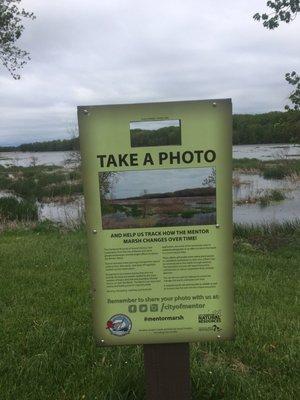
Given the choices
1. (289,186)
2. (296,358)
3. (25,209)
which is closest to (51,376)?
(296,358)

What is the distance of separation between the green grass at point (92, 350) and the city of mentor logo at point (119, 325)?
643mm

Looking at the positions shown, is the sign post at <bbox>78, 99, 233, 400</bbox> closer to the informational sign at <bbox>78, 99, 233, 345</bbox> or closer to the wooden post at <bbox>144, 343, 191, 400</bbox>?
the informational sign at <bbox>78, 99, 233, 345</bbox>

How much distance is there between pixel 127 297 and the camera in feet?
9.96

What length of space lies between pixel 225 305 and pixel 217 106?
1.11 metres

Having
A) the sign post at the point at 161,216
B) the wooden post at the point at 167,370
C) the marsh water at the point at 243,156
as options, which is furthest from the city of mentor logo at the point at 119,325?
the marsh water at the point at 243,156

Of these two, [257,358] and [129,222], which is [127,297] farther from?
[257,358]

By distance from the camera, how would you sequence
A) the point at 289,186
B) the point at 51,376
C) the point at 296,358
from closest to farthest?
the point at 51,376
the point at 296,358
the point at 289,186

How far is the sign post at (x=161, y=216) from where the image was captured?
294cm

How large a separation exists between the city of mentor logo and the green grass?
2.11ft

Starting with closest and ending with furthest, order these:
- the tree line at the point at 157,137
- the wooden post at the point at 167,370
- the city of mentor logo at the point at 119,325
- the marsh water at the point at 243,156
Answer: the tree line at the point at 157,137 < the city of mentor logo at the point at 119,325 < the wooden post at the point at 167,370 < the marsh water at the point at 243,156

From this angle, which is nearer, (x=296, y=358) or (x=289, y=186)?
(x=296, y=358)

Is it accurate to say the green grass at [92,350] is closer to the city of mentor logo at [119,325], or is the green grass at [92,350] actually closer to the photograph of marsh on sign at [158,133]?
the city of mentor logo at [119,325]

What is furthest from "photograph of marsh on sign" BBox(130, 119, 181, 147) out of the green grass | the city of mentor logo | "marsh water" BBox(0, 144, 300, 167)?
"marsh water" BBox(0, 144, 300, 167)

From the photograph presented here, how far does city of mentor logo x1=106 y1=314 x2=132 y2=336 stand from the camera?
3070mm
